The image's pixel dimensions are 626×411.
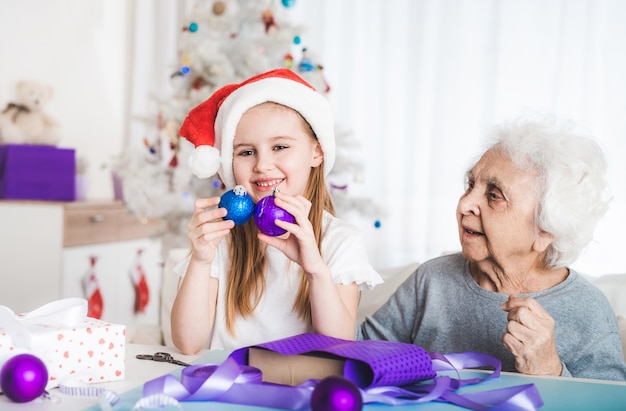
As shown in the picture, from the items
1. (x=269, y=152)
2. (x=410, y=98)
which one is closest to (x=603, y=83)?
(x=410, y=98)

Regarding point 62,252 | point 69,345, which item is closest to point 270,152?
point 69,345

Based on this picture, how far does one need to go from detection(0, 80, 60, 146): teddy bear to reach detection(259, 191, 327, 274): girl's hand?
297cm

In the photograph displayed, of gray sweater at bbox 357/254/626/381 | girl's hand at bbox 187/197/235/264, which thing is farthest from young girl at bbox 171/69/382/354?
gray sweater at bbox 357/254/626/381

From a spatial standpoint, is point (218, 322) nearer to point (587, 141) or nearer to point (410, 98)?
point (587, 141)

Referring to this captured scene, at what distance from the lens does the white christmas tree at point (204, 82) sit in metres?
3.35

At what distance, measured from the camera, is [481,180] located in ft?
5.45

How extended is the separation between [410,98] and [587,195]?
261cm

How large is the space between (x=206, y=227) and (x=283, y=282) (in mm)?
332

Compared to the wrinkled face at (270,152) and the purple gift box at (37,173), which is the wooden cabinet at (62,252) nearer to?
the purple gift box at (37,173)

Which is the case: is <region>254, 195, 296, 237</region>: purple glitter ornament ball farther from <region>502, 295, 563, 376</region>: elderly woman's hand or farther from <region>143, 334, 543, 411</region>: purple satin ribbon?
<region>502, 295, 563, 376</region>: elderly woman's hand

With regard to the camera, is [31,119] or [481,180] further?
[31,119]

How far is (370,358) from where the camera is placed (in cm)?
94

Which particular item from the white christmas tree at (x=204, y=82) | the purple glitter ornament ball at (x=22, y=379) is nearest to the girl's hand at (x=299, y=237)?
the purple glitter ornament ball at (x=22, y=379)

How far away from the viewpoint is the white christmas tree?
3.35 metres
